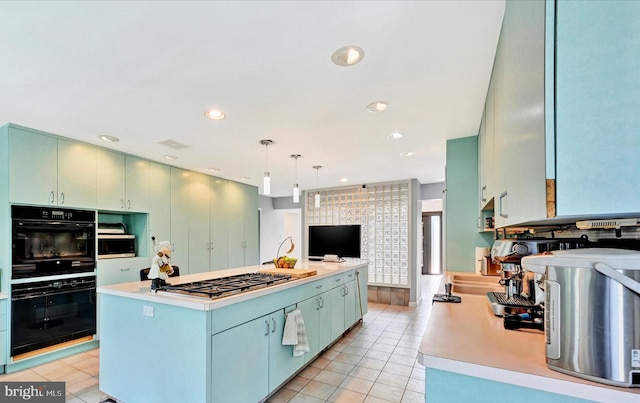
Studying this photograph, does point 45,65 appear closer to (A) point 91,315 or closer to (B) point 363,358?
(A) point 91,315

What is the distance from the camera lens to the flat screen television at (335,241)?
5.38m

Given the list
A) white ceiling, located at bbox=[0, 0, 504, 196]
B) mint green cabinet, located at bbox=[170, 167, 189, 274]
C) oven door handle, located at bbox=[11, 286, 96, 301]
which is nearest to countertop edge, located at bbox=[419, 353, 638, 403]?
white ceiling, located at bbox=[0, 0, 504, 196]

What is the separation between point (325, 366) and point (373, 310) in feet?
7.81

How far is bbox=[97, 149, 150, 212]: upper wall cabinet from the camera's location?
361 cm

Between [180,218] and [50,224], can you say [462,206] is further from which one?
[50,224]

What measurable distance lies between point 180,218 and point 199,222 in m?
0.39

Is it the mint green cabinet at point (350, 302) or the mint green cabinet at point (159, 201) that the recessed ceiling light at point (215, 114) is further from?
the mint green cabinet at point (350, 302)

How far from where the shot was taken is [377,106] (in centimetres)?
238

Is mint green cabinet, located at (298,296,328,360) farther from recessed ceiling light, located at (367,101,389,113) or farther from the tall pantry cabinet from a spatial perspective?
the tall pantry cabinet

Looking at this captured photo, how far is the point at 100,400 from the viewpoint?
233 cm

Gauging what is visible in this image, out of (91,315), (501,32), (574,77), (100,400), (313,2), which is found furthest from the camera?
(91,315)

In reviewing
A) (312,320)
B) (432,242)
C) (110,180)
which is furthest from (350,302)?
(432,242)

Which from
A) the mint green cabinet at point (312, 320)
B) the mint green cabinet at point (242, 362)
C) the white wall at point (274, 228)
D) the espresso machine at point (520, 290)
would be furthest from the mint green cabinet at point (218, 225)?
the espresso machine at point (520, 290)

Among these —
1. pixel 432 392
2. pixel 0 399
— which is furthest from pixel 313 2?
pixel 0 399
